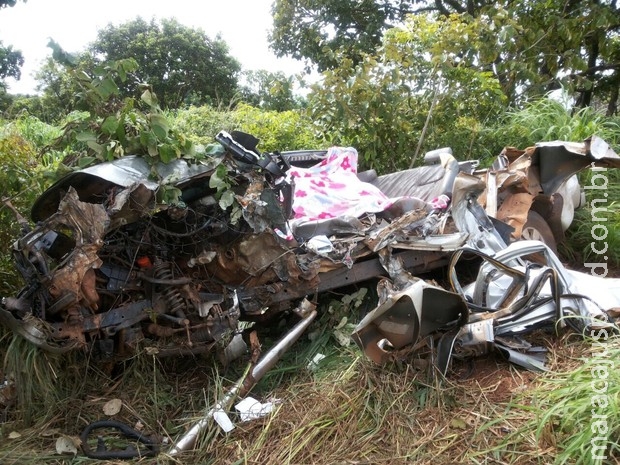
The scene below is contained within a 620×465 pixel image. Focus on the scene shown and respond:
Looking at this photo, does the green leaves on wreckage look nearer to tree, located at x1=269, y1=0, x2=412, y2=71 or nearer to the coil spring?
the coil spring

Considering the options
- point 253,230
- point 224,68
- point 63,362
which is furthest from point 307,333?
A: point 224,68

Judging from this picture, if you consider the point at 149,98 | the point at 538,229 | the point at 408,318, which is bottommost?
the point at 538,229

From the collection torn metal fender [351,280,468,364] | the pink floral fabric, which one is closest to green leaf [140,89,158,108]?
the pink floral fabric

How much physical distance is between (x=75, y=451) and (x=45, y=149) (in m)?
1.95

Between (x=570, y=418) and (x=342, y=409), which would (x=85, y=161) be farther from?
(x=570, y=418)

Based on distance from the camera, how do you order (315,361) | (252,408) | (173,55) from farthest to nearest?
(173,55)
(315,361)
(252,408)

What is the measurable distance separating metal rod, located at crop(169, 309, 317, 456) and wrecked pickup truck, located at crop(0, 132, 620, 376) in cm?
25

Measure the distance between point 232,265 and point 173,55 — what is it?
18881 mm

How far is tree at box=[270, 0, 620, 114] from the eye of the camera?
704cm

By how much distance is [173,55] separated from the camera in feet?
66.5

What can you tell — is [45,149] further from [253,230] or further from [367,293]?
[367,293]

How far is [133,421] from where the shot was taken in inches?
125

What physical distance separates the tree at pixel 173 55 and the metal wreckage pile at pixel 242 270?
→ 17.1 m

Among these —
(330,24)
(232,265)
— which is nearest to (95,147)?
(232,265)
